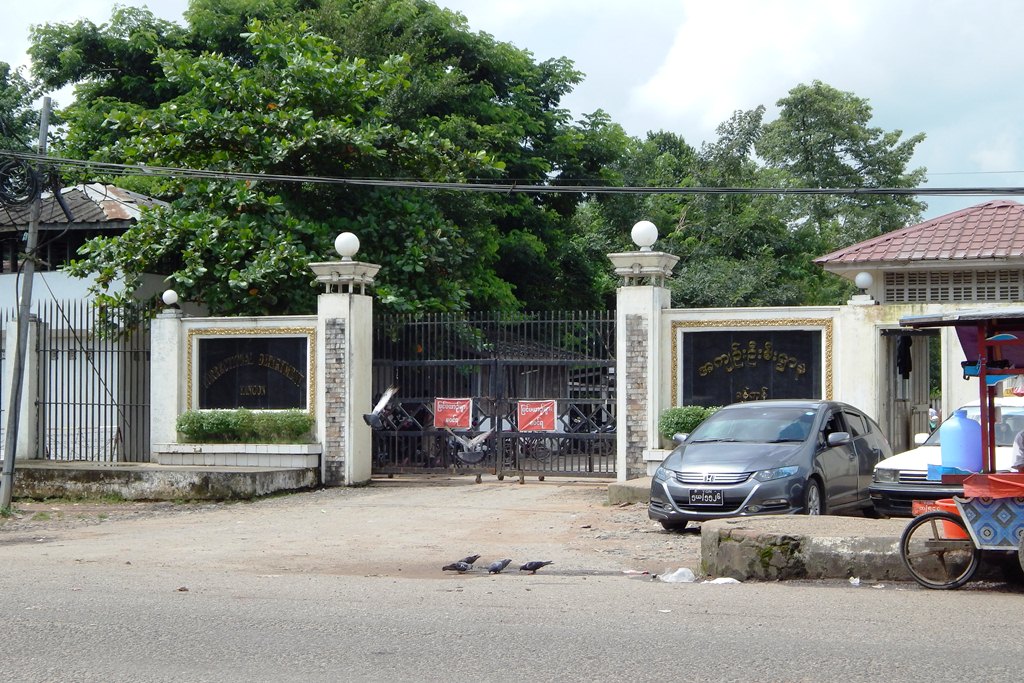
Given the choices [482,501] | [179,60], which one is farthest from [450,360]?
[179,60]

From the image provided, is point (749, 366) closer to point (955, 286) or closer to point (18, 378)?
point (955, 286)


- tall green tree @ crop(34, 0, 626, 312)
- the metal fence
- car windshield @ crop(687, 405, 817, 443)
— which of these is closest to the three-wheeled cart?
car windshield @ crop(687, 405, 817, 443)

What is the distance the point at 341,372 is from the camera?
1878 cm

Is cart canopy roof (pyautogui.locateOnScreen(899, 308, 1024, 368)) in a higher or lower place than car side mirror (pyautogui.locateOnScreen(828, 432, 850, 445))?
higher

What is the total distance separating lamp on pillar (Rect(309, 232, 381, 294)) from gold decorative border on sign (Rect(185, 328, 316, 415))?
0.82 m

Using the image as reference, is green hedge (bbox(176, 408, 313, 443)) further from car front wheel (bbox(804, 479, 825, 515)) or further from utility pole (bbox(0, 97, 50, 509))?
car front wheel (bbox(804, 479, 825, 515))

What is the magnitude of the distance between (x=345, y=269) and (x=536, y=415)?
3738 millimetres

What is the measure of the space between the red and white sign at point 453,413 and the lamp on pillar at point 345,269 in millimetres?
2256

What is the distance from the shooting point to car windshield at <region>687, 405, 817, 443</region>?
1379cm

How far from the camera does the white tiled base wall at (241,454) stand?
18797 mm

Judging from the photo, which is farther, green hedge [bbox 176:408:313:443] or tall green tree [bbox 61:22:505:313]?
tall green tree [bbox 61:22:505:313]

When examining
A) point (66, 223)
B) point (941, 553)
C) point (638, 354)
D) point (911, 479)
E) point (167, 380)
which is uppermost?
point (66, 223)

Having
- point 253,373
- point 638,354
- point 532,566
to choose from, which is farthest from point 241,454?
A: point 532,566

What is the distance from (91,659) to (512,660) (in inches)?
94.6
